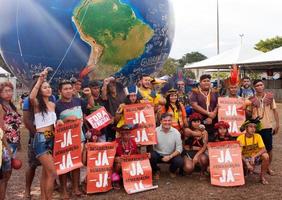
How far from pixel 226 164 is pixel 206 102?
1.10 m

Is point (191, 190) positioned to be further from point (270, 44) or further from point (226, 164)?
point (270, 44)

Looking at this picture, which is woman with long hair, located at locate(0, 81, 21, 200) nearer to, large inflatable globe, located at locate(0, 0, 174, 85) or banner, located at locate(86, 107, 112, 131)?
banner, located at locate(86, 107, 112, 131)

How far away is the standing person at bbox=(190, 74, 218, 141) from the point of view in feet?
21.5

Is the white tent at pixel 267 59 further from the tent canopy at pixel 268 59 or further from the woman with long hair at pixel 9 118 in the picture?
the woman with long hair at pixel 9 118

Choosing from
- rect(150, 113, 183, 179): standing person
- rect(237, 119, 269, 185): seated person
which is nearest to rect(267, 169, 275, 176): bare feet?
rect(237, 119, 269, 185): seated person

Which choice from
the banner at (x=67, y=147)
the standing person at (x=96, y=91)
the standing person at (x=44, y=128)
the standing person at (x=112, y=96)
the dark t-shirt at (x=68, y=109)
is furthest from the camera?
the standing person at (x=112, y=96)

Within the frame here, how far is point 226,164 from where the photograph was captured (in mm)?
5902

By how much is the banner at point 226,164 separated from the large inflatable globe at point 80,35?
1809 mm

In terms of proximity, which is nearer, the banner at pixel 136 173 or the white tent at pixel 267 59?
the banner at pixel 136 173

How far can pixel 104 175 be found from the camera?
18.4ft

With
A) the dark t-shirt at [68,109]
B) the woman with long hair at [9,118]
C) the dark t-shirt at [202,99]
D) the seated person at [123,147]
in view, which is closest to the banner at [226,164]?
the dark t-shirt at [202,99]

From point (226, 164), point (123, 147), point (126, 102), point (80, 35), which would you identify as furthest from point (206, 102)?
point (80, 35)

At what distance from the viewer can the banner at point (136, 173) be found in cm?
566

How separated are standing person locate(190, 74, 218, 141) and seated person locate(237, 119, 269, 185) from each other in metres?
0.58
